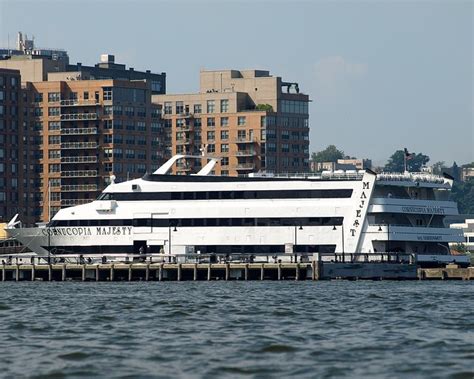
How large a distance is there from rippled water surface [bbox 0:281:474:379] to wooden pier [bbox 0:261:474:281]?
15673 millimetres

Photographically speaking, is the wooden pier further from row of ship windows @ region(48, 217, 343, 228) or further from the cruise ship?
row of ship windows @ region(48, 217, 343, 228)

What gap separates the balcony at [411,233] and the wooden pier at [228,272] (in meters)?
3.22

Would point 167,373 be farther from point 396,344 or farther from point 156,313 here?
point 156,313

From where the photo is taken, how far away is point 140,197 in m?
118

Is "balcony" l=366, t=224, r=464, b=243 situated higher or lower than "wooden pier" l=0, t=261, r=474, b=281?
higher

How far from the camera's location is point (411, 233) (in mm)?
115562

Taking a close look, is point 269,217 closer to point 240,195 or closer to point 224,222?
point 240,195

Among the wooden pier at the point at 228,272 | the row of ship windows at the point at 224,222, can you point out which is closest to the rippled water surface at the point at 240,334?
the wooden pier at the point at 228,272

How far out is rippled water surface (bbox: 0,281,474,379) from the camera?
4756 centimetres

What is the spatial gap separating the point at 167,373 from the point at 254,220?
69066 millimetres

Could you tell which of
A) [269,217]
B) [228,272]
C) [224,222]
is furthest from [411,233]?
[228,272]

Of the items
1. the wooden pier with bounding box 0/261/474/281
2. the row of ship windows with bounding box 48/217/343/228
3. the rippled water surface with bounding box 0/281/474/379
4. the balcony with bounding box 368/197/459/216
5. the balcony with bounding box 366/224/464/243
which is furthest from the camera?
the row of ship windows with bounding box 48/217/343/228

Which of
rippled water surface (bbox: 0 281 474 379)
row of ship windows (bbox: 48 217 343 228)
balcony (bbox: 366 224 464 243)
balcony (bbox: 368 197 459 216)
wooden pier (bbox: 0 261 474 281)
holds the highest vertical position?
balcony (bbox: 368 197 459 216)

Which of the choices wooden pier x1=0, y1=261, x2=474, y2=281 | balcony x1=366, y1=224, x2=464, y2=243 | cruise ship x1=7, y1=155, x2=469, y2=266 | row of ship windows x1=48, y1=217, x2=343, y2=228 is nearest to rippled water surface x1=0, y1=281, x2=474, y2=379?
wooden pier x1=0, y1=261, x2=474, y2=281
